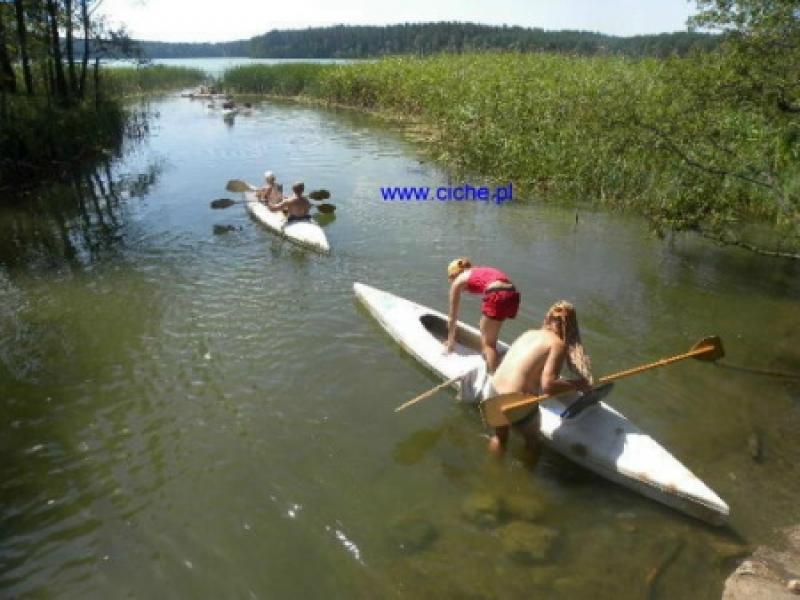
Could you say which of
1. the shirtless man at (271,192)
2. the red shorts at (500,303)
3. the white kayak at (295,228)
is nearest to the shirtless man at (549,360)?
the red shorts at (500,303)

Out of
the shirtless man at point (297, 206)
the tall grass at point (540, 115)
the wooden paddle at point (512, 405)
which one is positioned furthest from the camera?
the tall grass at point (540, 115)

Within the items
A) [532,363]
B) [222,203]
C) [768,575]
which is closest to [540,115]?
[222,203]

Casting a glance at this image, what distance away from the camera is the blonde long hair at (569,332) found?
529 cm

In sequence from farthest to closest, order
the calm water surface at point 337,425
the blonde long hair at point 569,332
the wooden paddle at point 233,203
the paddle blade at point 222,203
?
1. the paddle blade at point 222,203
2. the wooden paddle at point 233,203
3. the blonde long hair at point 569,332
4. the calm water surface at point 337,425

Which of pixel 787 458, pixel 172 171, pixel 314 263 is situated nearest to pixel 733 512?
pixel 787 458

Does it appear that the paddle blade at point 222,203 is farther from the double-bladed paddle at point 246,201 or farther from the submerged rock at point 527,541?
the submerged rock at point 527,541

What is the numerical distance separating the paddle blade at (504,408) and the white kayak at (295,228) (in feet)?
21.2

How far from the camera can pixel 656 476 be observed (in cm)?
499

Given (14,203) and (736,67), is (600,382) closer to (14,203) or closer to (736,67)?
(736,67)

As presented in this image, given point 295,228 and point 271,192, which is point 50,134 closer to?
point 271,192

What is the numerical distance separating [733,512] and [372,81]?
31.6 metres

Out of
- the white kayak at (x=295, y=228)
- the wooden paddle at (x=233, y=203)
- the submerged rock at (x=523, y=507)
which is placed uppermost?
the wooden paddle at (x=233, y=203)

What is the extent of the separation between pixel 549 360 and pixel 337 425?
7.66 feet

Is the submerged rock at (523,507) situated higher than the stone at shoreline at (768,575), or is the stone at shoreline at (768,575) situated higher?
the stone at shoreline at (768,575)
